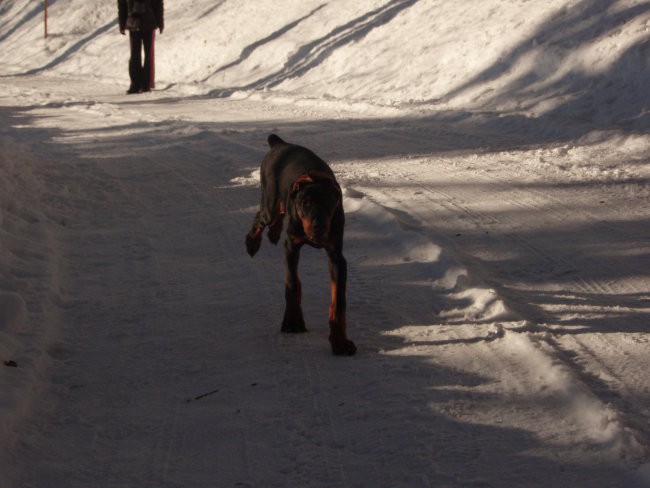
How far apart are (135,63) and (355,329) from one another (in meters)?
15.7

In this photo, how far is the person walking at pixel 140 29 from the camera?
20.1 metres

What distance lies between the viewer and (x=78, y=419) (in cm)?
448

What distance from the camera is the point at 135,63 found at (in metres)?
20.2

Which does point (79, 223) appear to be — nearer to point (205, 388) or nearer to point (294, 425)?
point (205, 388)

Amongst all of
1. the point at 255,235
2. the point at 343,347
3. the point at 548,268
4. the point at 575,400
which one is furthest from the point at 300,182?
the point at 548,268

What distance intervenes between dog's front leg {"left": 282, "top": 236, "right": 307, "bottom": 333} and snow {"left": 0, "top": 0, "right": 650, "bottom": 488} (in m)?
0.12

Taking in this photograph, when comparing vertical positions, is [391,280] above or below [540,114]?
below

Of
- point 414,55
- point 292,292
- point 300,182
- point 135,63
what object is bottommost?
point 292,292

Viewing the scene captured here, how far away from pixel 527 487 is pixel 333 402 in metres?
1.20

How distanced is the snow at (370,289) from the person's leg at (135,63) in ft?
13.9

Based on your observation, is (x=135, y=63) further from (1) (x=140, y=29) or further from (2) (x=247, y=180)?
(2) (x=247, y=180)

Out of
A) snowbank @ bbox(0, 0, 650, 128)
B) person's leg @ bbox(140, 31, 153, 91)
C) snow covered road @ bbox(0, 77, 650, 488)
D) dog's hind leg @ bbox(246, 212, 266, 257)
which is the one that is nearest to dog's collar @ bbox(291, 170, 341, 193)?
snow covered road @ bbox(0, 77, 650, 488)

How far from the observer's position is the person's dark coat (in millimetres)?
20031

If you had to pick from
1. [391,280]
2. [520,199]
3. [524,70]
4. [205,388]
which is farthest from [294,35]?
[205,388]
